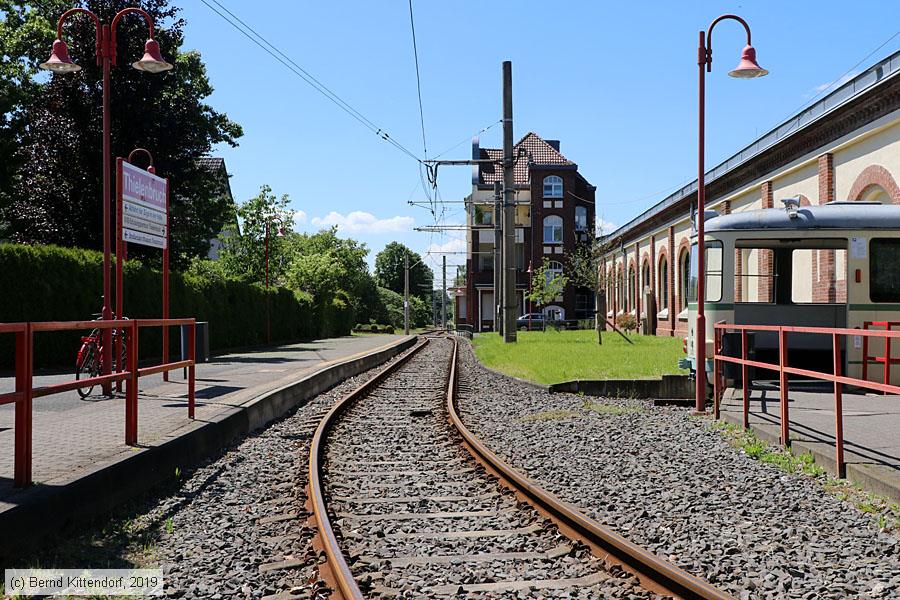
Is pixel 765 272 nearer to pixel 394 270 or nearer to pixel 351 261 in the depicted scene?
pixel 351 261

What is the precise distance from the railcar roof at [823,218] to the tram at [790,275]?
0.05ft

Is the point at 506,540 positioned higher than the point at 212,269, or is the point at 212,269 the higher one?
the point at 212,269

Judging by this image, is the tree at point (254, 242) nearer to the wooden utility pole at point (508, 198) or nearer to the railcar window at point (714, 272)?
the wooden utility pole at point (508, 198)

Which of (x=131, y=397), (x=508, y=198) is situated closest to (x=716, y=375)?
(x=131, y=397)

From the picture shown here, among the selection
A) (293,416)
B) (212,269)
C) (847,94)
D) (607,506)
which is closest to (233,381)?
(293,416)

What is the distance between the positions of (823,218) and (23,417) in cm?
1228

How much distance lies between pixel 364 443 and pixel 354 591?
5629 mm

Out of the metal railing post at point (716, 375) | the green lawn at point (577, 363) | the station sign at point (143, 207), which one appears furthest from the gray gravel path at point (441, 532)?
the green lawn at point (577, 363)

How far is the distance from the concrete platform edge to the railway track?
126cm

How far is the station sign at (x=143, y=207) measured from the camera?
1241cm

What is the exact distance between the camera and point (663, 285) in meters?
41.9

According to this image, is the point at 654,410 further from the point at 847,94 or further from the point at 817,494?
the point at 847,94

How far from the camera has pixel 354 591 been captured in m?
4.21

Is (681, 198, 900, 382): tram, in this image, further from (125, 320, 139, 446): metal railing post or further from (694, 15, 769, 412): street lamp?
(125, 320, 139, 446): metal railing post
